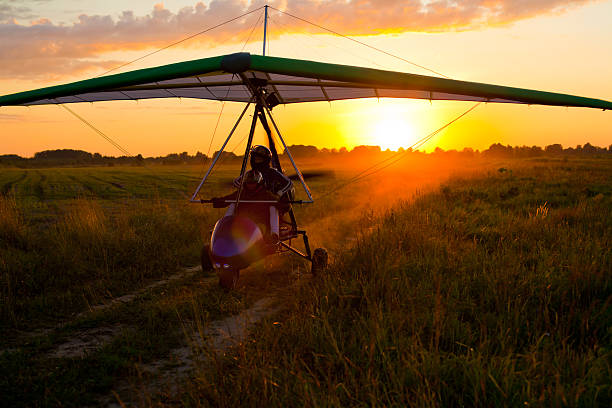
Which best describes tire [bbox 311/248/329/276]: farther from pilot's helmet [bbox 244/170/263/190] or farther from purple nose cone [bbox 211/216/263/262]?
pilot's helmet [bbox 244/170/263/190]

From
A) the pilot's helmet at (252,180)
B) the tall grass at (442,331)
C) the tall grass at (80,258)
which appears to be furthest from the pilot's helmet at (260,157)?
the tall grass at (80,258)

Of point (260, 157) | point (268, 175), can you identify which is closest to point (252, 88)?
point (260, 157)

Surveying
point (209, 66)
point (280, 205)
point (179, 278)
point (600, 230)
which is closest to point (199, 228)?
point (179, 278)

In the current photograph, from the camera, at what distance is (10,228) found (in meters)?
8.07

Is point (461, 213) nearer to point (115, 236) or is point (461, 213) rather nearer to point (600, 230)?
point (600, 230)

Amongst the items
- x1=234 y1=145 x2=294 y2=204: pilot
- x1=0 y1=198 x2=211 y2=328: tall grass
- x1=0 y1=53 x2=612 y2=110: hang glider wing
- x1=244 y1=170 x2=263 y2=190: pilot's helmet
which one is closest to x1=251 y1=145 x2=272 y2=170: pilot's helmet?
x1=234 y1=145 x2=294 y2=204: pilot

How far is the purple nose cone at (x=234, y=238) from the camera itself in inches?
221

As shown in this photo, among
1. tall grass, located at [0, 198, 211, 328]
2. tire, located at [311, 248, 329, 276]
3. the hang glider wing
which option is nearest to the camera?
the hang glider wing

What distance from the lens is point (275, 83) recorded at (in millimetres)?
7387

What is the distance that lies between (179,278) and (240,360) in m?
3.76

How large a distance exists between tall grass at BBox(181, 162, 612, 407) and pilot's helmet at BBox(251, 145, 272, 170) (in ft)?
6.94

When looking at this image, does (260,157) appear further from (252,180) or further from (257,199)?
(257,199)

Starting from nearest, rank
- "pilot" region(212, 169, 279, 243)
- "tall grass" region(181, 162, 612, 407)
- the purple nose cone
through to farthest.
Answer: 1. "tall grass" region(181, 162, 612, 407)
2. the purple nose cone
3. "pilot" region(212, 169, 279, 243)

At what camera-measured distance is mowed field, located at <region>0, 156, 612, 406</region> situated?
2930 mm
